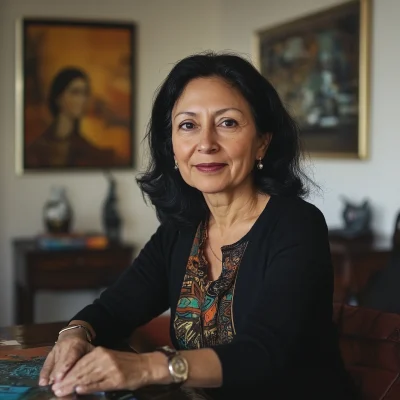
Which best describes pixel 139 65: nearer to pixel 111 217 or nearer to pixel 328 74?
pixel 111 217

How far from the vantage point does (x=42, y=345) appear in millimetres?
1929

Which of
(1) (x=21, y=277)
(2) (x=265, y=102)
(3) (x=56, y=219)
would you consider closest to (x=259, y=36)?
(3) (x=56, y=219)

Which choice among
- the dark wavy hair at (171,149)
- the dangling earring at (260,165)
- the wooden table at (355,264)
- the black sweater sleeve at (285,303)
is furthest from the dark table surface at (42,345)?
the wooden table at (355,264)

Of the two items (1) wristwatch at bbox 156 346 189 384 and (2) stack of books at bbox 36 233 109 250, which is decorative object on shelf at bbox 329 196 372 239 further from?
(1) wristwatch at bbox 156 346 189 384

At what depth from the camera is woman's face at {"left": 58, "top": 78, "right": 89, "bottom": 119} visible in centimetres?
504

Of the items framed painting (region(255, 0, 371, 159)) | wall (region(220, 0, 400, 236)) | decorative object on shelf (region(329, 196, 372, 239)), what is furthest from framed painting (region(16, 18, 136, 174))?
decorative object on shelf (region(329, 196, 372, 239))

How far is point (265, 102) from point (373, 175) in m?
1.95

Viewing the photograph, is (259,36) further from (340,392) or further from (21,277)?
(340,392)

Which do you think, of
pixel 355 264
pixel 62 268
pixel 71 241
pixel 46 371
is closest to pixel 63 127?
pixel 71 241

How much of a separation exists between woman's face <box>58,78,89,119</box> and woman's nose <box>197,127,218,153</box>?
3.30 meters

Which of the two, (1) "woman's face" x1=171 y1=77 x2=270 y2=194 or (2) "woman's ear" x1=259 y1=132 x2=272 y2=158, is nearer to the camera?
(1) "woman's face" x1=171 y1=77 x2=270 y2=194

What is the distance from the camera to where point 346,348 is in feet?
6.59

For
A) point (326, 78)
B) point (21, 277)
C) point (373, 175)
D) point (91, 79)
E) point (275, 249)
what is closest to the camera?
point (275, 249)

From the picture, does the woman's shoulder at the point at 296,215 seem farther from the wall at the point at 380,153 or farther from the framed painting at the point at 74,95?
the framed painting at the point at 74,95
